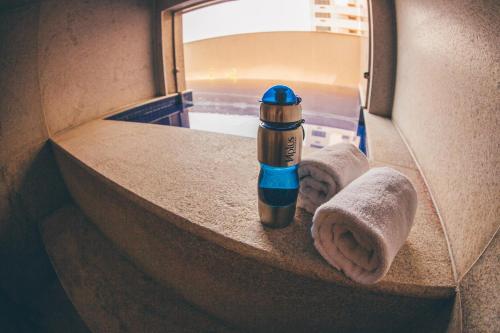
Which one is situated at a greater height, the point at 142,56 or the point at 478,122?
the point at 142,56

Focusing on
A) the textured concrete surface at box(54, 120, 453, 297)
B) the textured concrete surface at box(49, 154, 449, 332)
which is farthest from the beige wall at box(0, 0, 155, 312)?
the textured concrete surface at box(49, 154, 449, 332)

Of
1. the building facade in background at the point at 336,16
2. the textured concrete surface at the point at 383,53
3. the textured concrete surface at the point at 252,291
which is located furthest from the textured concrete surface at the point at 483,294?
the building facade in background at the point at 336,16

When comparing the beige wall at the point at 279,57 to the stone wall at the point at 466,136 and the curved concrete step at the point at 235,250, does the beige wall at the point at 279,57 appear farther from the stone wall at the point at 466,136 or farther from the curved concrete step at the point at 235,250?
the curved concrete step at the point at 235,250

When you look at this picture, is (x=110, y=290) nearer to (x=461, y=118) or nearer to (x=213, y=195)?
(x=213, y=195)

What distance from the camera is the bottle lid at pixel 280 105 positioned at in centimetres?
58

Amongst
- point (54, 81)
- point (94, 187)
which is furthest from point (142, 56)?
point (94, 187)

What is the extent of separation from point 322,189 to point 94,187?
54.6 inches

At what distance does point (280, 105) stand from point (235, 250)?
0.48 m

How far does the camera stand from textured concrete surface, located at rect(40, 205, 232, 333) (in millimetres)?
1072

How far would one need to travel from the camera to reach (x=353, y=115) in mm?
2766

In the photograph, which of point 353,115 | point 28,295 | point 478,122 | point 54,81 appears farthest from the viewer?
point 353,115

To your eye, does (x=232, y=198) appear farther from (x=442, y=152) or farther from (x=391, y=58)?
(x=391, y=58)

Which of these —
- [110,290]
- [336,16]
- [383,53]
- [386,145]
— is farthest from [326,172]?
[336,16]

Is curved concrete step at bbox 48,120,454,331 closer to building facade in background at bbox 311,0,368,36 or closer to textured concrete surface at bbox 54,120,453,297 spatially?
textured concrete surface at bbox 54,120,453,297
